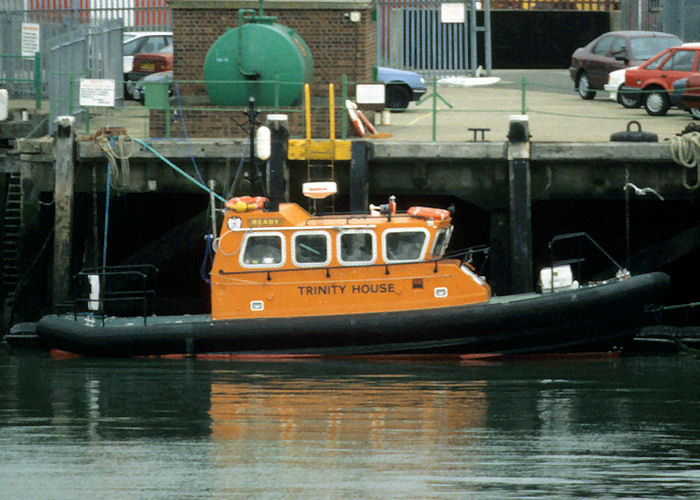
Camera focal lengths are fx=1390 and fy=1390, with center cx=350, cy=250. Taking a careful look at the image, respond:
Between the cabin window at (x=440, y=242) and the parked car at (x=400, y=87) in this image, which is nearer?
the cabin window at (x=440, y=242)

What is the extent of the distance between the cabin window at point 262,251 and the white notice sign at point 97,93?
3.83m

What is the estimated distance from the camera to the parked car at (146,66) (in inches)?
1134

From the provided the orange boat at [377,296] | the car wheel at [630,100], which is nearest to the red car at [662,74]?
the car wheel at [630,100]

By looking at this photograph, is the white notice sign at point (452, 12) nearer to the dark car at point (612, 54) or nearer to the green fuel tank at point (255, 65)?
the dark car at point (612, 54)

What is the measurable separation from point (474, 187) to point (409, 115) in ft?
21.9

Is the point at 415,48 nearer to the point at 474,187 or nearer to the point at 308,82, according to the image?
the point at 308,82

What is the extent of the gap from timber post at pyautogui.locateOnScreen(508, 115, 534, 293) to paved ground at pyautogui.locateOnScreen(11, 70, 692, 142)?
0.69 m

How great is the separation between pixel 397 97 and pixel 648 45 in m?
5.28

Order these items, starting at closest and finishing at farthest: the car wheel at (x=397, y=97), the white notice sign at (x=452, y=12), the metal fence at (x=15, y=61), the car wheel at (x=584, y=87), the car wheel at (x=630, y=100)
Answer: the car wheel at (x=630, y=100) → the metal fence at (x=15, y=61) → the car wheel at (x=397, y=97) → the car wheel at (x=584, y=87) → the white notice sign at (x=452, y=12)

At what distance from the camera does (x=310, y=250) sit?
17953 mm

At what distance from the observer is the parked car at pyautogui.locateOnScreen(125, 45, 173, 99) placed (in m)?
28.8

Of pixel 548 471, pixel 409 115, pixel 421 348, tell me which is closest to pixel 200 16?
pixel 409 115

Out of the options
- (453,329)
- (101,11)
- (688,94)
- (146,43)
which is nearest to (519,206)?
(453,329)

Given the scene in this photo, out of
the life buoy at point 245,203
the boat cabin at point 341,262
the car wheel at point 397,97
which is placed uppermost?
the car wheel at point 397,97
